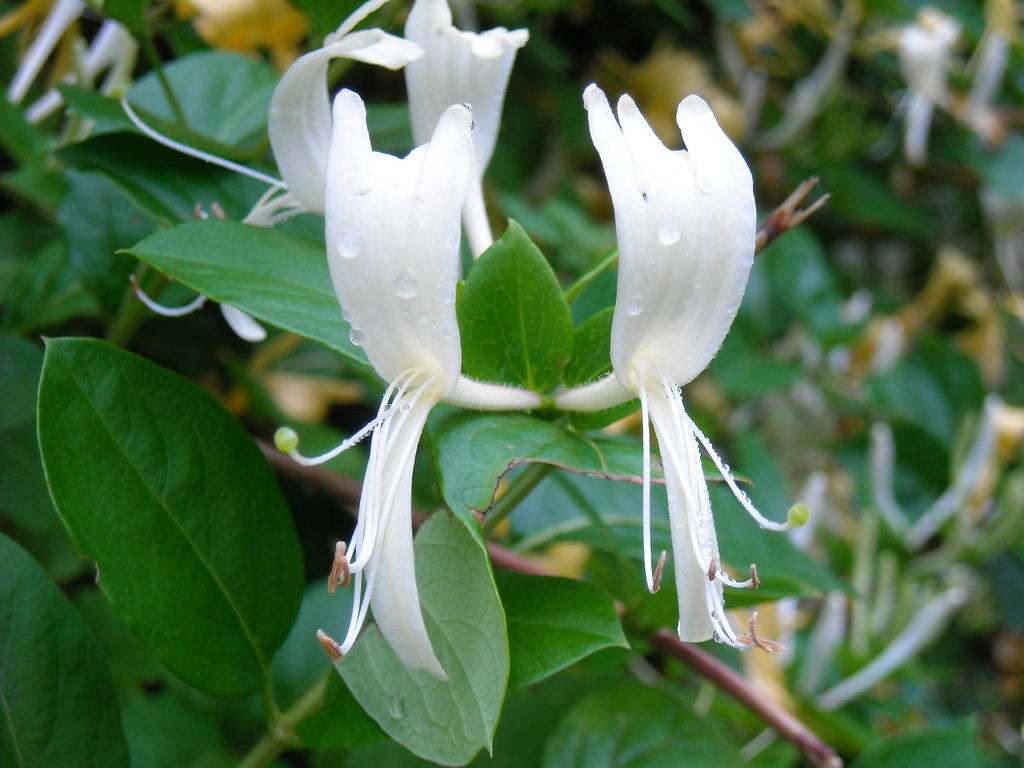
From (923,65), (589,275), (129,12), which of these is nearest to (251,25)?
(129,12)

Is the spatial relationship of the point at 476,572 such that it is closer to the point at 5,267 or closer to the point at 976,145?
the point at 5,267

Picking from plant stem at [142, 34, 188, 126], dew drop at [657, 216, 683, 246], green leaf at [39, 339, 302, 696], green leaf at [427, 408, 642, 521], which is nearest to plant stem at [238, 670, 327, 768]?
green leaf at [39, 339, 302, 696]

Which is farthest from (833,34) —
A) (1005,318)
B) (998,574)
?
(998,574)

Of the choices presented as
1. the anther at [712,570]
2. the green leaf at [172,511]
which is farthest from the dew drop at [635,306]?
the green leaf at [172,511]

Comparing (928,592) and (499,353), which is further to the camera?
(928,592)

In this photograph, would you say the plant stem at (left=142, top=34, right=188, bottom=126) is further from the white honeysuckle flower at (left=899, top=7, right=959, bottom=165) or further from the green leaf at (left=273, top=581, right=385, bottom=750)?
the white honeysuckle flower at (left=899, top=7, right=959, bottom=165)
